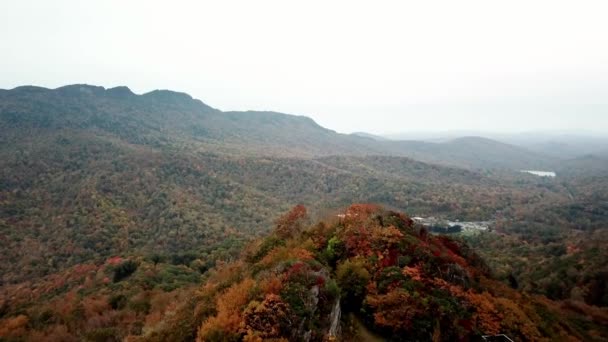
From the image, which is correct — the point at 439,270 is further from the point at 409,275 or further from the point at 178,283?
the point at 178,283

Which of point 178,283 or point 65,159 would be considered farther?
point 65,159

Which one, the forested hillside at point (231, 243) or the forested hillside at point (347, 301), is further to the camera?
the forested hillside at point (231, 243)

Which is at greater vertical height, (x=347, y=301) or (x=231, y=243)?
(x=347, y=301)

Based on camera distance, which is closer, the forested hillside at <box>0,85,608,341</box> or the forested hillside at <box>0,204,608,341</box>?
the forested hillside at <box>0,204,608,341</box>

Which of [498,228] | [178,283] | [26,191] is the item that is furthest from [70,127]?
[498,228]

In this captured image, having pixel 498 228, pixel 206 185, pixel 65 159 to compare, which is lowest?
pixel 498 228

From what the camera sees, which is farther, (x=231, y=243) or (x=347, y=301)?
(x=231, y=243)

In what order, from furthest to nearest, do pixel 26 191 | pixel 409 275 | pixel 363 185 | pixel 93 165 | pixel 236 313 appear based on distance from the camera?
pixel 363 185, pixel 93 165, pixel 26 191, pixel 409 275, pixel 236 313

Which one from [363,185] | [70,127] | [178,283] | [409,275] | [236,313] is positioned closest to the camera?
[236,313]

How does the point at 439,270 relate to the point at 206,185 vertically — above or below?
above
